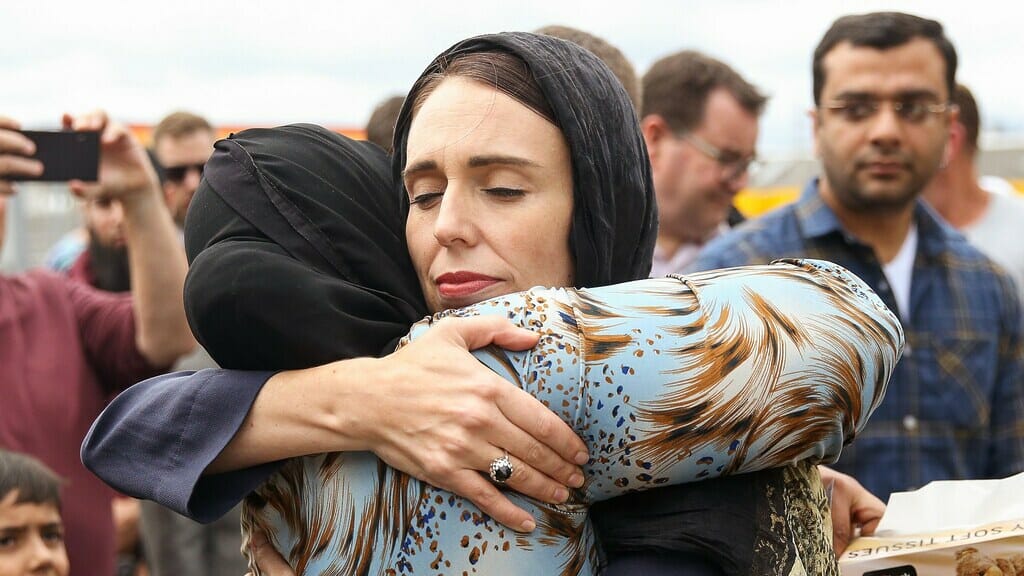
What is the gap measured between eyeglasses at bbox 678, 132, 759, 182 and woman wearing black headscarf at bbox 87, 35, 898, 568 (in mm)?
2944

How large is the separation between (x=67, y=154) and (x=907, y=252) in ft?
8.11

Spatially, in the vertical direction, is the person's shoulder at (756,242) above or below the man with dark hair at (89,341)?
above

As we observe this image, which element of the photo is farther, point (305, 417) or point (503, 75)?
point (503, 75)

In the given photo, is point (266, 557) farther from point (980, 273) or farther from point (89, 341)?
point (980, 273)

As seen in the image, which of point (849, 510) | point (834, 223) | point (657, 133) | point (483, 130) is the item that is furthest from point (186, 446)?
point (657, 133)

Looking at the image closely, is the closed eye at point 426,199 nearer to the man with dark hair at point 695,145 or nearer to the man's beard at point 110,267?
the man with dark hair at point 695,145

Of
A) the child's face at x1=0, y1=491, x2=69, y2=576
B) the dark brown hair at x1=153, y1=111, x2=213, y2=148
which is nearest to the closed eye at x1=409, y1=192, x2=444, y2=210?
the child's face at x1=0, y1=491, x2=69, y2=576

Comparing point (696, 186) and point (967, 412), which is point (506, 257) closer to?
point (967, 412)

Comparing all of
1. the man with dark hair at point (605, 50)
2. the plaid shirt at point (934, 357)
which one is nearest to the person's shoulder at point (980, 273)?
the plaid shirt at point (934, 357)

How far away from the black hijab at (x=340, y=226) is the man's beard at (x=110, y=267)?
3.82 m

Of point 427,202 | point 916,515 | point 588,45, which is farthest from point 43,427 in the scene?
point 916,515

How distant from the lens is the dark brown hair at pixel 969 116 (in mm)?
5918

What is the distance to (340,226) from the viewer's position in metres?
1.56

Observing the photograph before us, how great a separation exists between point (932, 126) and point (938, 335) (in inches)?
26.4
